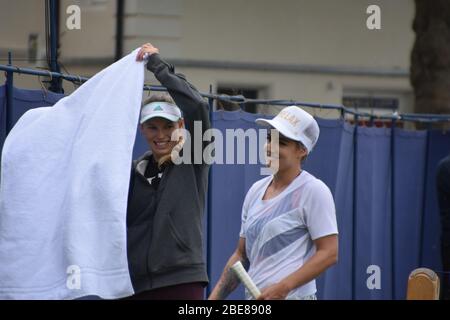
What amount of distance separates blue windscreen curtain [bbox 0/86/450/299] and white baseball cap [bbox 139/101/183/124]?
2.13m

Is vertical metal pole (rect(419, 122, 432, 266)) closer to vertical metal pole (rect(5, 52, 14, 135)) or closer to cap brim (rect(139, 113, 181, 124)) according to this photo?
vertical metal pole (rect(5, 52, 14, 135))

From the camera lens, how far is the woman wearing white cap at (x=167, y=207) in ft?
17.7

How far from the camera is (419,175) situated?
1204 centimetres

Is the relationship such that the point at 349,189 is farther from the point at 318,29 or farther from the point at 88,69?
the point at 318,29

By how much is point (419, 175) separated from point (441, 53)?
7.55 ft

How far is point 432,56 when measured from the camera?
13.7 m

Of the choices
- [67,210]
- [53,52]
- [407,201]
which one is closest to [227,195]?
[53,52]

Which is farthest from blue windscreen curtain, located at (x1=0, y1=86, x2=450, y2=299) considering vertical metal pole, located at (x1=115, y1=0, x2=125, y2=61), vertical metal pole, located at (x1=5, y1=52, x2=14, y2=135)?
vertical metal pole, located at (x1=115, y1=0, x2=125, y2=61)

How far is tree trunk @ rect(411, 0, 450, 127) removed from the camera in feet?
45.0

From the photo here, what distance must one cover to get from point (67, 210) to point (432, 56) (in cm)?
915

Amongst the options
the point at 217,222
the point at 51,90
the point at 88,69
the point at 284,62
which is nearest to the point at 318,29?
the point at 284,62

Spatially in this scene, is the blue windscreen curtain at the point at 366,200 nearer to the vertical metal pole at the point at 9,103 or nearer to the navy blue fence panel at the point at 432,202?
the navy blue fence panel at the point at 432,202

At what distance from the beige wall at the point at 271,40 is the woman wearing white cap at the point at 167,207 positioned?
9946 millimetres

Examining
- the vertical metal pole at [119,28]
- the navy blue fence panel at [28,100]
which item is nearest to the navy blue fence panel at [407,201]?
the navy blue fence panel at [28,100]
